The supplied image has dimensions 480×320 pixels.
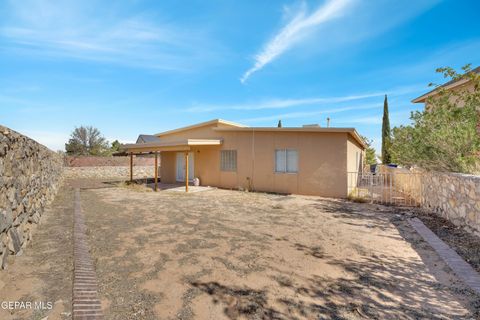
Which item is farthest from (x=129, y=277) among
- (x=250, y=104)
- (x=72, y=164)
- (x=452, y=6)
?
(x=72, y=164)

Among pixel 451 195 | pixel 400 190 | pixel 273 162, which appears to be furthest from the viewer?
pixel 273 162

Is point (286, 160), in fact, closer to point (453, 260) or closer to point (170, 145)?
point (170, 145)

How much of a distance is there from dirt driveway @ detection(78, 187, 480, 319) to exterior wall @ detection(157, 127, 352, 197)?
4690 millimetres

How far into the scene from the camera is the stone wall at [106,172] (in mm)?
21678

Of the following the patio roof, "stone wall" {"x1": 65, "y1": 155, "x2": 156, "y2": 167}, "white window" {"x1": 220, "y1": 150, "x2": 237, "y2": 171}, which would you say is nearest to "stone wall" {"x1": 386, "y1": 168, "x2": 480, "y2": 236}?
"white window" {"x1": 220, "y1": 150, "x2": 237, "y2": 171}

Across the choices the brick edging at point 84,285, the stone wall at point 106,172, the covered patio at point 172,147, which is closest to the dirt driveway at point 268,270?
the brick edging at point 84,285

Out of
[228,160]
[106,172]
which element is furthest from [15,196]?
[106,172]

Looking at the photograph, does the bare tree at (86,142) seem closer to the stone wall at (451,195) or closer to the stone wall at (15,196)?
the stone wall at (15,196)

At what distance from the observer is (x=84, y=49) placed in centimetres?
930

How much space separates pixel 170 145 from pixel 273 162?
5.83 meters

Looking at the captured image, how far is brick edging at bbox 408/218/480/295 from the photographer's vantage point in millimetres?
3565

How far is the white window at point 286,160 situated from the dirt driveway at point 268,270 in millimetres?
5674

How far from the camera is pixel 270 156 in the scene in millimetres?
13359

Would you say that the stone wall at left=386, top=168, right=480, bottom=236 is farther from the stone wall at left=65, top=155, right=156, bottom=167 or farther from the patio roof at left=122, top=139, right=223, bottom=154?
the stone wall at left=65, top=155, right=156, bottom=167
